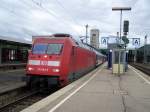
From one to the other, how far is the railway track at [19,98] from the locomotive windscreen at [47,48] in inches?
83.7

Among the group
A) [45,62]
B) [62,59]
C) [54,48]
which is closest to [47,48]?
[54,48]

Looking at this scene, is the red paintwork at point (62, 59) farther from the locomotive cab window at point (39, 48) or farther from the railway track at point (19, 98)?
the railway track at point (19, 98)

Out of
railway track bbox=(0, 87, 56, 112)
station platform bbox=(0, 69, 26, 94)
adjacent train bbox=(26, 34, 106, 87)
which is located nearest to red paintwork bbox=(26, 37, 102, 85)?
adjacent train bbox=(26, 34, 106, 87)

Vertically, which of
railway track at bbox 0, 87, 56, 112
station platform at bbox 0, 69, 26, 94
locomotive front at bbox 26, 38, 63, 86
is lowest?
railway track at bbox 0, 87, 56, 112

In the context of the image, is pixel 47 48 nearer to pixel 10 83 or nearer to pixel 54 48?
pixel 54 48

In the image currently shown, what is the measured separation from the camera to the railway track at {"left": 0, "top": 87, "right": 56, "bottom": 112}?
44.1 feet

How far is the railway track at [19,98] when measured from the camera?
1345cm

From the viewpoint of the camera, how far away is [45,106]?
34.5ft

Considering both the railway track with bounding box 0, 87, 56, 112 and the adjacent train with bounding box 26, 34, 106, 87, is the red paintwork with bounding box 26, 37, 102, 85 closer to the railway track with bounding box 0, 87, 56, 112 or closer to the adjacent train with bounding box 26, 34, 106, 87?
the adjacent train with bounding box 26, 34, 106, 87

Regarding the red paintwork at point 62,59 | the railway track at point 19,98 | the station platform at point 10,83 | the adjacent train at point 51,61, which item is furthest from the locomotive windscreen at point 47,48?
the railway track at point 19,98

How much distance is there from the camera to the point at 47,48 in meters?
18.3

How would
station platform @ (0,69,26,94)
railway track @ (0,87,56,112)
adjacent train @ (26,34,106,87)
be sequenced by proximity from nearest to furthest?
railway track @ (0,87,56,112)
adjacent train @ (26,34,106,87)
station platform @ (0,69,26,94)

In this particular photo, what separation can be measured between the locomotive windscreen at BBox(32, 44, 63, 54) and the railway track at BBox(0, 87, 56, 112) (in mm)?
2125

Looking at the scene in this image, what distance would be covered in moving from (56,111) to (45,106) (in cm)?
89
